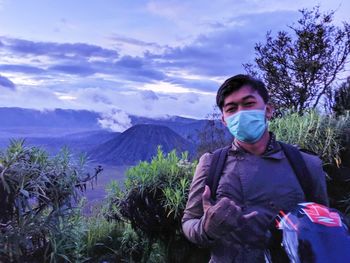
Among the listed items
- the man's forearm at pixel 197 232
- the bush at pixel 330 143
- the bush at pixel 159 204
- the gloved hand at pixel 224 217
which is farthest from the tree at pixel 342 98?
the gloved hand at pixel 224 217

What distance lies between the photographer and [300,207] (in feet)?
6.52

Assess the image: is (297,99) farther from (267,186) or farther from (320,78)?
(267,186)

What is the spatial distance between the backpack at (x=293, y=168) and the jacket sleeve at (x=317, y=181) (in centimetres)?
2

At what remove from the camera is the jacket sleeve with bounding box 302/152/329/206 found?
8.87 ft

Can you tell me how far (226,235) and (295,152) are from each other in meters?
0.76

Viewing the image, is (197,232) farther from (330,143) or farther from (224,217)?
(330,143)

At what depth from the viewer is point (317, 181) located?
2.72 m

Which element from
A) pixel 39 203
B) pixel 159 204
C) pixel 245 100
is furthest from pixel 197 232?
pixel 159 204

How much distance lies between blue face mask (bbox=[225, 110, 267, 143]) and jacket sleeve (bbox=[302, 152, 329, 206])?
0.29 metres

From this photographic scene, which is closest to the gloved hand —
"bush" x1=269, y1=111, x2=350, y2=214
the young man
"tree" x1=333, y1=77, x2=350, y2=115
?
the young man

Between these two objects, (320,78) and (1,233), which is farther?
(320,78)

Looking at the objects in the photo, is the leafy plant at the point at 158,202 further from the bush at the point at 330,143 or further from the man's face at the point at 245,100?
the man's face at the point at 245,100

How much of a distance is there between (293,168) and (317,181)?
5.6 inches

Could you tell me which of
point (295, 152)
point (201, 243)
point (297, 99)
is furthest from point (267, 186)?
point (297, 99)
